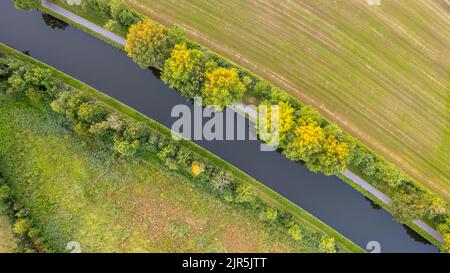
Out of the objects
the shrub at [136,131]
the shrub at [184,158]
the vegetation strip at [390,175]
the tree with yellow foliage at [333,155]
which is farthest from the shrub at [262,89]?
the shrub at [136,131]

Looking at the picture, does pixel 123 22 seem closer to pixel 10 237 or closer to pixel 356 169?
pixel 10 237

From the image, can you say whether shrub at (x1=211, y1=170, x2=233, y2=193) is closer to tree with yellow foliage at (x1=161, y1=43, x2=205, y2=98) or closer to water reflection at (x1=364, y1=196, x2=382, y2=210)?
tree with yellow foliage at (x1=161, y1=43, x2=205, y2=98)

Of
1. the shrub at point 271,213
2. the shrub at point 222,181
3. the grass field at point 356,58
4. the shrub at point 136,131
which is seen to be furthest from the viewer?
the grass field at point 356,58

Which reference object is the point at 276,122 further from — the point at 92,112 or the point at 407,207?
the point at 92,112

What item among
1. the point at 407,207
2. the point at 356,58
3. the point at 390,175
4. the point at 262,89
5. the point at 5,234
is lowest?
the point at 5,234

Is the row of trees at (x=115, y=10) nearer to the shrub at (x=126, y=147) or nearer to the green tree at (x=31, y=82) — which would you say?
the green tree at (x=31, y=82)

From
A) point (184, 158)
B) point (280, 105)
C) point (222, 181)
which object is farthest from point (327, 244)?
point (184, 158)

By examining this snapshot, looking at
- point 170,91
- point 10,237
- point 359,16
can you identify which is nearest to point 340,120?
point 359,16
